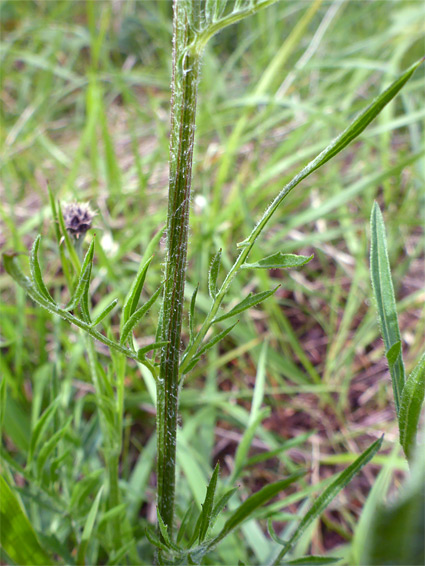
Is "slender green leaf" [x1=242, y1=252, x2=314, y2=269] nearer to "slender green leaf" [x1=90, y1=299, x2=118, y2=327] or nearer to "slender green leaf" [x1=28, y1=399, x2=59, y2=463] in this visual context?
"slender green leaf" [x1=90, y1=299, x2=118, y2=327]

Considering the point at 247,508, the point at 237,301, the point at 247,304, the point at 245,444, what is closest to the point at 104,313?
the point at 247,304

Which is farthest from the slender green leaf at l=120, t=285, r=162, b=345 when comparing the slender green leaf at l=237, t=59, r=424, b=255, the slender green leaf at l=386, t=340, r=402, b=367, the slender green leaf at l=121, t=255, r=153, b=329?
the slender green leaf at l=386, t=340, r=402, b=367

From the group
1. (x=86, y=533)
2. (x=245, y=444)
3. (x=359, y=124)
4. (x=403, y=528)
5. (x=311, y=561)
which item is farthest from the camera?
(x=245, y=444)

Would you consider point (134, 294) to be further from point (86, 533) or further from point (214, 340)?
point (86, 533)

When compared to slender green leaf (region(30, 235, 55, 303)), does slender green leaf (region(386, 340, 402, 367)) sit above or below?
below

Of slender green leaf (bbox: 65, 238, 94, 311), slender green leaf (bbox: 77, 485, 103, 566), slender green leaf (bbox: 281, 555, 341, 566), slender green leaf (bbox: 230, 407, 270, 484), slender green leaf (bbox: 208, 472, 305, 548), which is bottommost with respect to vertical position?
slender green leaf (bbox: 77, 485, 103, 566)

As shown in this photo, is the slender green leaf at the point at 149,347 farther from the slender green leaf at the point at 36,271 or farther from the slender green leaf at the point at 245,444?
the slender green leaf at the point at 245,444
